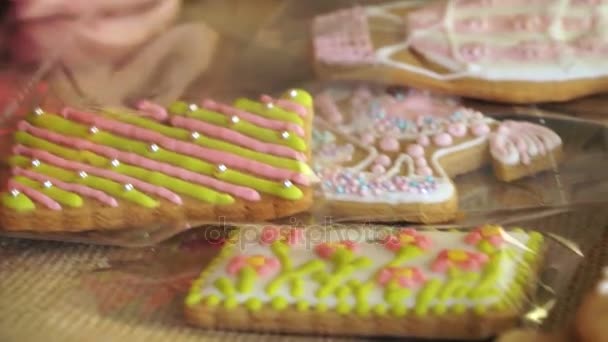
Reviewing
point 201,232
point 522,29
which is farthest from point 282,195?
point 522,29

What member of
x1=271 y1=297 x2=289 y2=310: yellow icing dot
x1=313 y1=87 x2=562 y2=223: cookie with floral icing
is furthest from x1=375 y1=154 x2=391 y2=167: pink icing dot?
x1=271 y1=297 x2=289 y2=310: yellow icing dot

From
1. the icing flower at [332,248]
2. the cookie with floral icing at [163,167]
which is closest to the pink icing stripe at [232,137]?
the cookie with floral icing at [163,167]

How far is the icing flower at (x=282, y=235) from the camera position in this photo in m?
0.64

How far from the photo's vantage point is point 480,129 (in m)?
0.75

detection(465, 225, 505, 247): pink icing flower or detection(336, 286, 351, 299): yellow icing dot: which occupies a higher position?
detection(336, 286, 351, 299): yellow icing dot

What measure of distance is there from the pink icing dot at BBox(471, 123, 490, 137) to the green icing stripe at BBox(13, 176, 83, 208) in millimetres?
383

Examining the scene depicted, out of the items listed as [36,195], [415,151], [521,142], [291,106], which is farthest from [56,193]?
[521,142]

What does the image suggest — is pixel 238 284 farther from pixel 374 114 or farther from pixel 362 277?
pixel 374 114

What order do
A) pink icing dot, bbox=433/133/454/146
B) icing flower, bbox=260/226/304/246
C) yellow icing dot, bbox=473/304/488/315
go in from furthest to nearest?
pink icing dot, bbox=433/133/454/146 → icing flower, bbox=260/226/304/246 → yellow icing dot, bbox=473/304/488/315

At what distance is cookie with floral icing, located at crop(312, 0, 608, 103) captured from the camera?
31.0 inches

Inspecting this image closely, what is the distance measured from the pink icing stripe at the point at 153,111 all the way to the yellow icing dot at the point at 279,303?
266mm

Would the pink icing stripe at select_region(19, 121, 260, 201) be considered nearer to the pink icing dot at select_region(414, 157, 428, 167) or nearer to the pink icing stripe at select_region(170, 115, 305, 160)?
the pink icing stripe at select_region(170, 115, 305, 160)

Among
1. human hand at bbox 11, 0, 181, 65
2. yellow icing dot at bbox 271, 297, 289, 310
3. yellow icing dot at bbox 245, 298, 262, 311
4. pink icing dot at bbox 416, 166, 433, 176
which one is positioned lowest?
yellow icing dot at bbox 271, 297, 289, 310

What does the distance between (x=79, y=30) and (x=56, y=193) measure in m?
0.25
